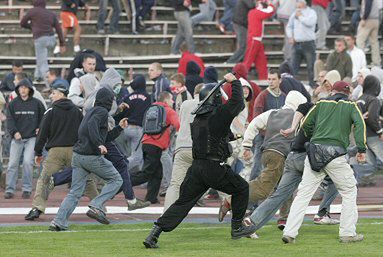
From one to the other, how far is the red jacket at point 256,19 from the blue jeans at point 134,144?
205 inches

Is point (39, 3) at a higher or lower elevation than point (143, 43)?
higher

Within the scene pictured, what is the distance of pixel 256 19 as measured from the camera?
86.8 ft

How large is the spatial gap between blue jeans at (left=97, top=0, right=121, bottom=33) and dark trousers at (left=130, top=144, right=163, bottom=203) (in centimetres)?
Answer: 936

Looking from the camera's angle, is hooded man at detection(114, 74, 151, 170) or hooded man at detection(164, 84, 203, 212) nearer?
hooded man at detection(164, 84, 203, 212)

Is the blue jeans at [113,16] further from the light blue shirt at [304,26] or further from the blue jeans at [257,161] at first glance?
→ the blue jeans at [257,161]

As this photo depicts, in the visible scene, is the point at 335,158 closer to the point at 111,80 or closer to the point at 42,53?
the point at 111,80

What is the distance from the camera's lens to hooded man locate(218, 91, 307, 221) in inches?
648

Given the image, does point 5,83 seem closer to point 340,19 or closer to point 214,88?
point 340,19

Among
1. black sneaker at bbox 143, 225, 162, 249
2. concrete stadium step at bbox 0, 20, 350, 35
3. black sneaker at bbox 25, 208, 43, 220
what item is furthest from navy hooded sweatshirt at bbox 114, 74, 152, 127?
concrete stadium step at bbox 0, 20, 350, 35

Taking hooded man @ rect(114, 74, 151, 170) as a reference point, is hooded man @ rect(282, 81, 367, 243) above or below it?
above

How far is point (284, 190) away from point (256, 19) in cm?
1105

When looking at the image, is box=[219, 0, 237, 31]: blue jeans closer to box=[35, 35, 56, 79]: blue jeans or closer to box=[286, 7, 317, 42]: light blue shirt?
box=[286, 7, 317, 42]: light blue shirt

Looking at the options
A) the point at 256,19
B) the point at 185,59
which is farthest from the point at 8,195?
the point at 256,19

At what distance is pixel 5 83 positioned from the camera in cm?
2494
